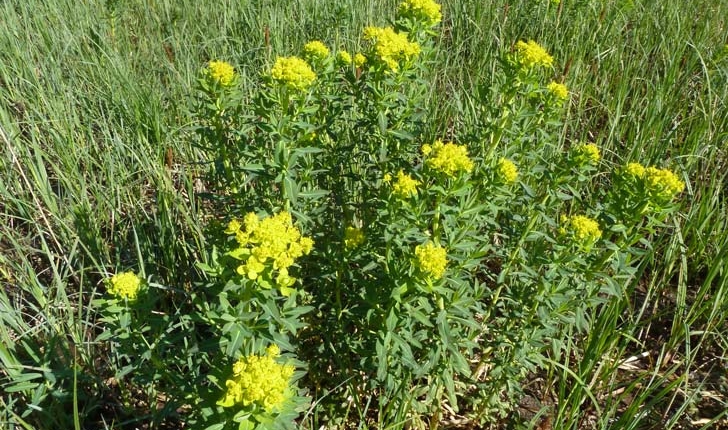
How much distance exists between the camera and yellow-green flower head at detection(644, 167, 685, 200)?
1.84 meters

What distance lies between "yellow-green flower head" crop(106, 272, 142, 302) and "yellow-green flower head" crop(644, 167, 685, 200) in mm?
1663

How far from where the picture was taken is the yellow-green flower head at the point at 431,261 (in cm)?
166

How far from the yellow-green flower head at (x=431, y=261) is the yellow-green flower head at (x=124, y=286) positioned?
0.85m

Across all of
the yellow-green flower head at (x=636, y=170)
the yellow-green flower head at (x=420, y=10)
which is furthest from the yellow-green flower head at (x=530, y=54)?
the yellow-green flower head at (x=636, y=170)

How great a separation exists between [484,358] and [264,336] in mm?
1167

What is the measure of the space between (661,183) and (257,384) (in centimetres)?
142

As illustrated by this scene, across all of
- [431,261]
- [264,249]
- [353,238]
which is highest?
[264,249]

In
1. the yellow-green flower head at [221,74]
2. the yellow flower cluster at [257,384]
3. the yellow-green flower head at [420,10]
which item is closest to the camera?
the yellow flower cluster at [257,384]

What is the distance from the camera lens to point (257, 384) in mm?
1369

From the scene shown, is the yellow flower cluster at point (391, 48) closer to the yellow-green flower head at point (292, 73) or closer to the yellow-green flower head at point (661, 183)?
the yellow-green flower head at point (292, 73)

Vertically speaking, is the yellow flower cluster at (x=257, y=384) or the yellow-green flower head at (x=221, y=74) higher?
the yellow-green flower head at (x=221, y=74)

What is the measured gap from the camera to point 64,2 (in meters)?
4.25

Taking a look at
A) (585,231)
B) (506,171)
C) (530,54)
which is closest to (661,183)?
(585,231)

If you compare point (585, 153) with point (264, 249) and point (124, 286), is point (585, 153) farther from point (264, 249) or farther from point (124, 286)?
point (124, 286)
